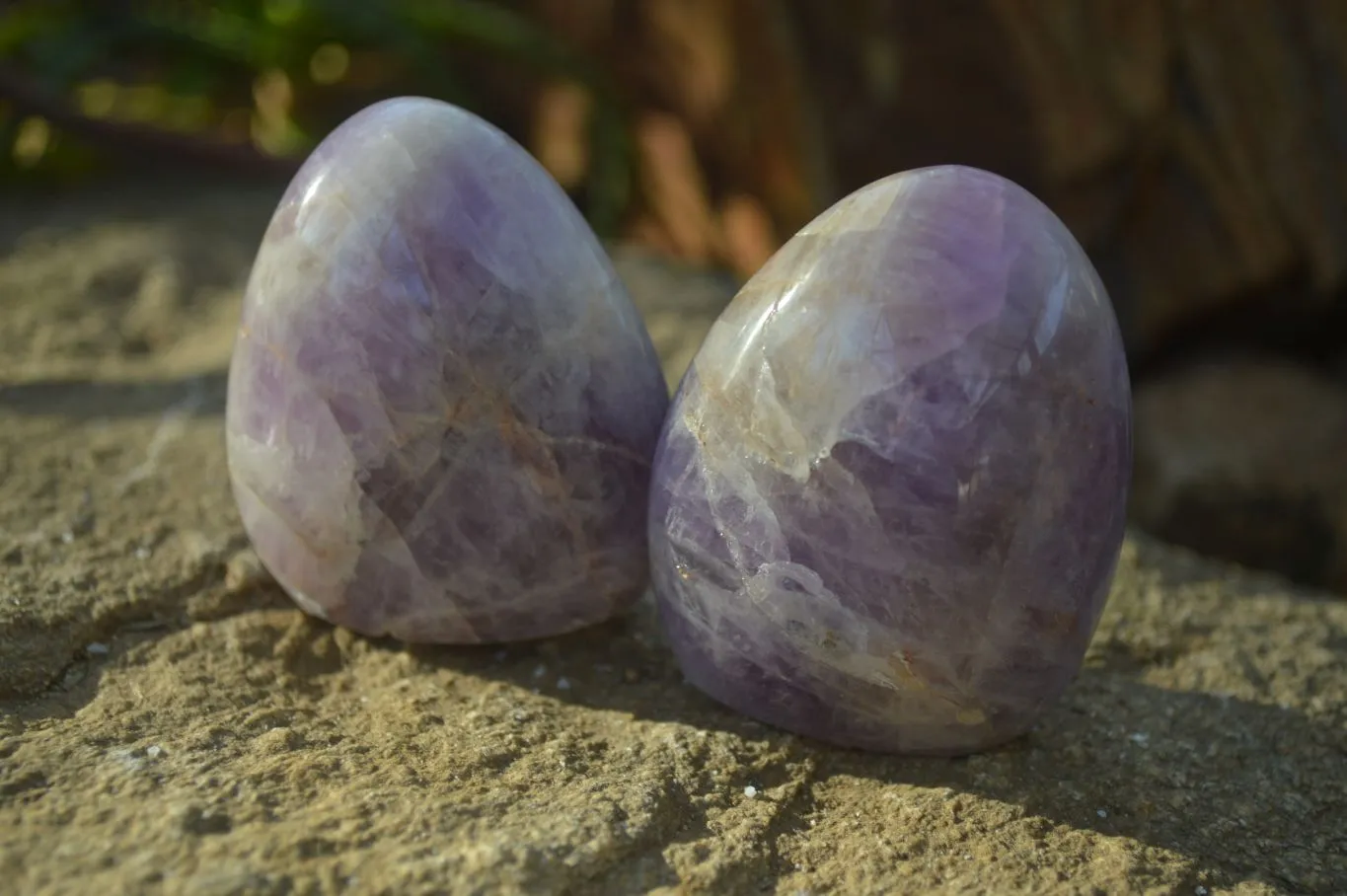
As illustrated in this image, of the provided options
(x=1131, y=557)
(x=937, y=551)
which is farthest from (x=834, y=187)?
(x=937, y=551)

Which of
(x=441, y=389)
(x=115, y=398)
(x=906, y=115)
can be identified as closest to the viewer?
(x=441, y=389)

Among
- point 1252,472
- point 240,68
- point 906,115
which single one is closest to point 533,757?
point 1252,472

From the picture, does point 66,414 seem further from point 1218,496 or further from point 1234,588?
point 1218,496

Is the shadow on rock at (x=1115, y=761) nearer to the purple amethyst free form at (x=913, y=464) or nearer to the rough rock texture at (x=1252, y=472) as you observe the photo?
the purple amethyst free form at (x=913, y=464)

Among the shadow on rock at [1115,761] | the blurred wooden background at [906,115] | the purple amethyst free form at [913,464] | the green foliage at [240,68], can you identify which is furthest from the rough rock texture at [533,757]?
the green foliage at [240,68]

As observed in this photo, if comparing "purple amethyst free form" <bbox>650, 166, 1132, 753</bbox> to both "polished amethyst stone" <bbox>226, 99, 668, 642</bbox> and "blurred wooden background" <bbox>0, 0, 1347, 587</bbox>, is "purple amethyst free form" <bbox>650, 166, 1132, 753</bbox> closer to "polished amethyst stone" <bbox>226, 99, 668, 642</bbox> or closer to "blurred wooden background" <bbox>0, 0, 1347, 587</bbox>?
"polished amethyst stone" <bbox>226, 99, 668, 642</bbox>

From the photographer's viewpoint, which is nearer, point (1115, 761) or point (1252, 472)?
point (1115, 761)

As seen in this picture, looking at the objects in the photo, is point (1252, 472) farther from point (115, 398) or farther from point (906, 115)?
point (115, 398)
